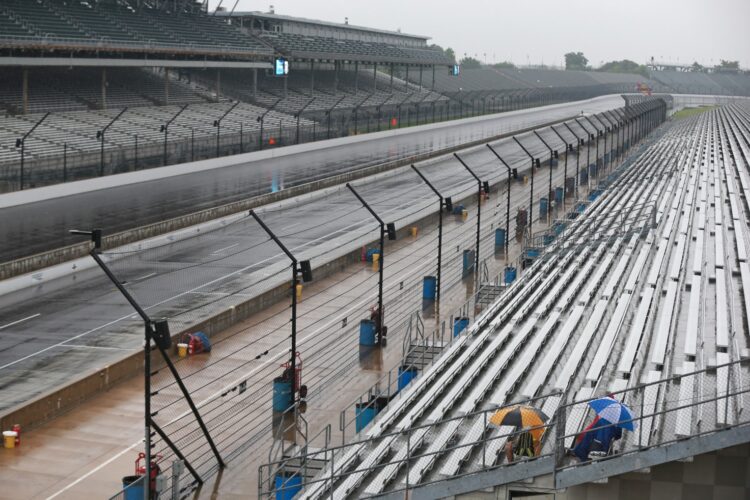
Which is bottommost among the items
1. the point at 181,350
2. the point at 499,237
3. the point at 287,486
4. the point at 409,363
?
the point at 181,350

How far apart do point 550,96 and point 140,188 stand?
98.3 m

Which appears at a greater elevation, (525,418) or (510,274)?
(525,418)

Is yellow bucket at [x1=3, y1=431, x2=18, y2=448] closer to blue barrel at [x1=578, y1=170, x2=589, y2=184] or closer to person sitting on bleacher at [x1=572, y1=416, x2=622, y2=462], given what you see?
person sitting on bleacher at [x1=572, y1=416, x2=622, y2=462]

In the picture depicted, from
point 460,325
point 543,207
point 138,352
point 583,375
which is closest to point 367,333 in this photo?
point 460,325

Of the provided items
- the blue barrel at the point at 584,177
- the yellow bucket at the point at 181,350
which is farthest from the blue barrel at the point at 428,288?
the blue barrel at the point at 584,177

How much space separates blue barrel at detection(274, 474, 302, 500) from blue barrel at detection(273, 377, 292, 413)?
3.66 metres

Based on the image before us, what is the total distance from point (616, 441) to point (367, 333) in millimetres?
11328

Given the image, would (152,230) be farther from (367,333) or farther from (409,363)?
(409,363)

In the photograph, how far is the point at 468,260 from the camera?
3120cm

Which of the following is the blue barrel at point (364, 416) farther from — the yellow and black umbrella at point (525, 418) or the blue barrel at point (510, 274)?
the blue barrel at point (510, 274)

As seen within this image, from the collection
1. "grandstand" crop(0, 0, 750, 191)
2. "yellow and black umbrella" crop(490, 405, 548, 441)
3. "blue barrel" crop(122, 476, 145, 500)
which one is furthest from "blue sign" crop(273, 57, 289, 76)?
"yellow and black umbrella" crop(490, 405, 548, 441)

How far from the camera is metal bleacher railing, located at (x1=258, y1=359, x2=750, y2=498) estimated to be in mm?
11102

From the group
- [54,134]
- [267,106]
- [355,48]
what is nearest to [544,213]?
[54,134]

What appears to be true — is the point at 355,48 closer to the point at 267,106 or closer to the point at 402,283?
the point at 267,106
